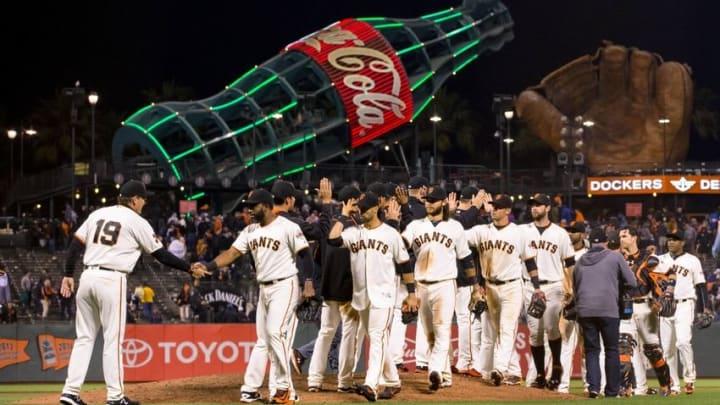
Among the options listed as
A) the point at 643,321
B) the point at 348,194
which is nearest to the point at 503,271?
the point at 348,194

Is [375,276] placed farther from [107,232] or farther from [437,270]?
[107,232]

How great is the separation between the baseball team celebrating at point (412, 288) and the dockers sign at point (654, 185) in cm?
4373

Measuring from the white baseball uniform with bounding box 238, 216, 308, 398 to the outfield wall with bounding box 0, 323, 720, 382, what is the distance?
1139 cm

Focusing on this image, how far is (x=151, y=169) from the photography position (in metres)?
47.8

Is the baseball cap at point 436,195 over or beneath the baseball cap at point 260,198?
over

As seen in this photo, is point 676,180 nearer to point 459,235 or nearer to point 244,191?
point 244,191

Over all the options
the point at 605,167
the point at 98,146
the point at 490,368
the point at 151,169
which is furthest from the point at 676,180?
the point at 490,368

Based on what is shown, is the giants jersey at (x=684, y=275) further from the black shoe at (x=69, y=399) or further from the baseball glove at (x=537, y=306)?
the black shoe at (x=69, y=399)

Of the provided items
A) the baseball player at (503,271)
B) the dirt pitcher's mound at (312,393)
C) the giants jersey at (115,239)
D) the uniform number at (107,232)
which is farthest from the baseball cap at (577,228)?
the uniform number at (107,232)

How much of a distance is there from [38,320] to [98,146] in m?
42.8

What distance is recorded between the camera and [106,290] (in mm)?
10906

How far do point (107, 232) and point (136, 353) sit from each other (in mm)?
12818

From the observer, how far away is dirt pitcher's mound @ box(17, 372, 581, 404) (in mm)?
12719

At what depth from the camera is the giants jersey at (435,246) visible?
43.4 feet
